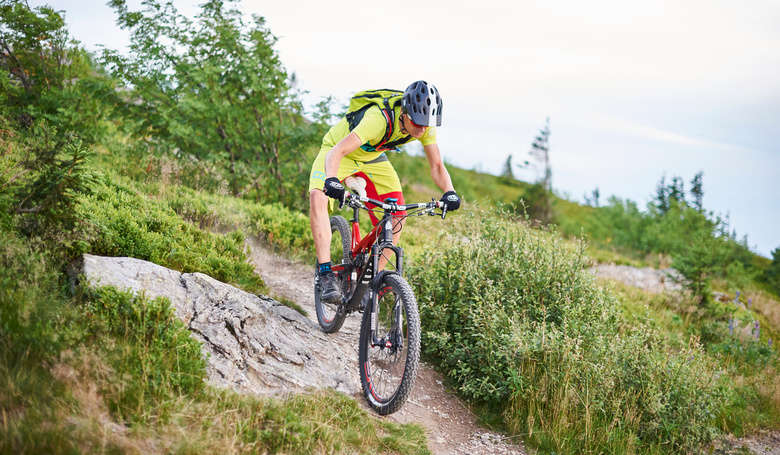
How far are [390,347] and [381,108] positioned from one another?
2.32m

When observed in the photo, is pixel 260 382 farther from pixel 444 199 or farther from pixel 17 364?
pixel 444 199

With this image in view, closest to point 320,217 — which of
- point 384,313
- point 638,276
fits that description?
point 384,313

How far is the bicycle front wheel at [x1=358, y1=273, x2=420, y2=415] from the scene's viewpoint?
410 centimetres

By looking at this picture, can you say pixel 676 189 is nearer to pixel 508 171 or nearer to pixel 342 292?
pixel 508 171

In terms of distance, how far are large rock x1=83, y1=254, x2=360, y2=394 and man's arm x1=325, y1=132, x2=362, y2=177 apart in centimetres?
164

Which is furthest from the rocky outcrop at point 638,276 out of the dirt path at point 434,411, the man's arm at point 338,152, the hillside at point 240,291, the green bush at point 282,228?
the man's arm at point 338,152

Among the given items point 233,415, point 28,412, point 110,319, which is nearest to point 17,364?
point 28,412

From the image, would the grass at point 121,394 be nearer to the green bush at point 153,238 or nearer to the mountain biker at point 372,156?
the green bush at point 153,238

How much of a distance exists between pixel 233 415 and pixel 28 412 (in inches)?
47.7

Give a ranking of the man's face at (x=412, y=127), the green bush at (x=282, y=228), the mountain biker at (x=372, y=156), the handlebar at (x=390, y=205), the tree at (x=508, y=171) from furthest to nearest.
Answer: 1. the tree at (x=508, y=171)
2. the green bush at (x=282, y=228)
3. the man's face at (x=412, y=127)
4. the mountain biker at (x=372, y=156)
5. the handlebar at (x=390, y=205)

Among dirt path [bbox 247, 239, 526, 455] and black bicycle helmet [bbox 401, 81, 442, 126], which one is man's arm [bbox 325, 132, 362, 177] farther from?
dirt path [bbox 247, 239, 526, 455]

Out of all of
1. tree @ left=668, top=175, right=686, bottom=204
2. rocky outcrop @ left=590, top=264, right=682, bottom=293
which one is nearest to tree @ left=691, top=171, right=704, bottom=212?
tree @ left=668, top=175, right=686, bottom=204

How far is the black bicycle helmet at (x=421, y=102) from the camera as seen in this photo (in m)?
4.51

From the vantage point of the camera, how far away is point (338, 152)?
15.3 ft
